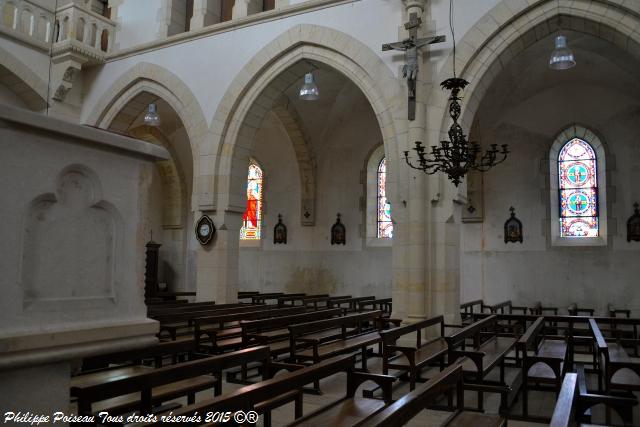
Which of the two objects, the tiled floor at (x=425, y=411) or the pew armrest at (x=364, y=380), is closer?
the pew armrest at (x=364, y=380)

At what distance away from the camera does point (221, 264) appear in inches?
397

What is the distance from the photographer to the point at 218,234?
1009cm

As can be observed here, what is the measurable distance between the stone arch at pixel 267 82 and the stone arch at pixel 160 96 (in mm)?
467

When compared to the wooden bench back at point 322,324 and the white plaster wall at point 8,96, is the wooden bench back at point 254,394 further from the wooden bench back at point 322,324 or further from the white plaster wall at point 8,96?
the white plaster wall at point 8,96

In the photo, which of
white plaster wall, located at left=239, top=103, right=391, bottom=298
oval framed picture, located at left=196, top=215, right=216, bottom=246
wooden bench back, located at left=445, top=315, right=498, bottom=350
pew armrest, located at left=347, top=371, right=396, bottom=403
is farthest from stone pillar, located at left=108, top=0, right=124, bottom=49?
pew armrest, located at left=347, top=371, right=396, bottom=403

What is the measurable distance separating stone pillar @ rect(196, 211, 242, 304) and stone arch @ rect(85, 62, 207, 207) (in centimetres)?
97

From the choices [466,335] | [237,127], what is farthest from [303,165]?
[466,335]

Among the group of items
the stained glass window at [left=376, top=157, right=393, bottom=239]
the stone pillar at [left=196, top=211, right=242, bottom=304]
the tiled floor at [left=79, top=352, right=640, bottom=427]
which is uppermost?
the stained glass window at [left=376, top=157, right=393, bottom=239]

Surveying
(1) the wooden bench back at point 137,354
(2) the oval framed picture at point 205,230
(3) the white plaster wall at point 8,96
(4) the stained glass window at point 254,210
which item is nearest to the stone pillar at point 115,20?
(3) the white plaster wall at point 8,96

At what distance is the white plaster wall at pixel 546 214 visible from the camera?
10492 millimetres

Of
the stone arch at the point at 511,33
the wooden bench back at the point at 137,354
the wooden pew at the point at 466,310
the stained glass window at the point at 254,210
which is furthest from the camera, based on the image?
the stained glass window at the point at 254,210

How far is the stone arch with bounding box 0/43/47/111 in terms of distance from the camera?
36.2 ft

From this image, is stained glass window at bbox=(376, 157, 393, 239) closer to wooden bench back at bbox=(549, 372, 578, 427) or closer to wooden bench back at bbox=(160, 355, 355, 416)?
wooden bench back at bbox=(549, 372, 578, 427)

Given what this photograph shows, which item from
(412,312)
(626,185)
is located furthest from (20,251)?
(626,185)
